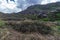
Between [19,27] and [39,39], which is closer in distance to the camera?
[39,39]

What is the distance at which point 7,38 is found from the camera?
13016mm

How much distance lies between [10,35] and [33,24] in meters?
3.07

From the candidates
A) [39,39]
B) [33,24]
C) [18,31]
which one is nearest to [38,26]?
[33,24]

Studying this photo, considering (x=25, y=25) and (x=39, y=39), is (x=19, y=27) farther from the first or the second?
(x=39, y=39)

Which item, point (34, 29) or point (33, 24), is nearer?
point (34, 29)

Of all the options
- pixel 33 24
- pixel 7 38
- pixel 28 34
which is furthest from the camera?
pixel 33 24

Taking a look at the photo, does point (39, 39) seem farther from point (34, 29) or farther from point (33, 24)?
point (33, 24)

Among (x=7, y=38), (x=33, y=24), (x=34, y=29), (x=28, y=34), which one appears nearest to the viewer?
(x=7, y=38)

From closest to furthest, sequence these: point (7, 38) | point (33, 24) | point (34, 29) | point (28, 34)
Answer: point (7, 38)
point (28, 34)
point (34, 29)
point (33, 24)

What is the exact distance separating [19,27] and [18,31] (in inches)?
16.8

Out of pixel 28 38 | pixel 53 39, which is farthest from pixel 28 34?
pixel 53 39

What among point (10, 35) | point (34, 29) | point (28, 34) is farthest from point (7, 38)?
point (34, 29)

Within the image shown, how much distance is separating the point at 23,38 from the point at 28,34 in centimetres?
95

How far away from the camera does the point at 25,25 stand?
15.7 m
